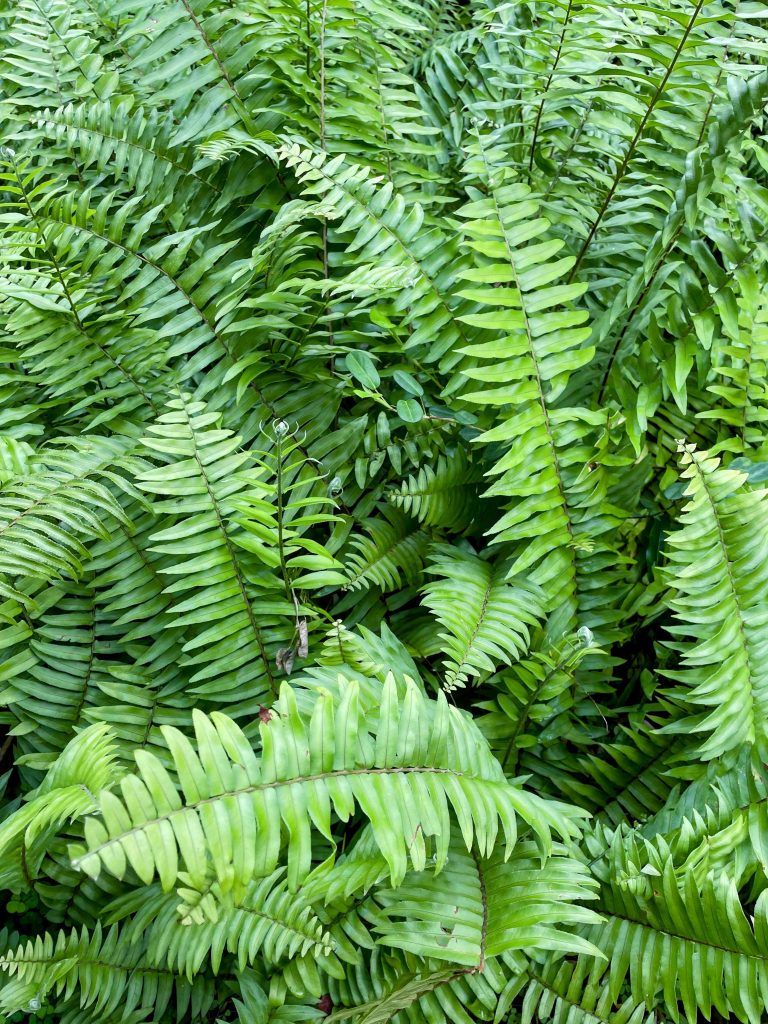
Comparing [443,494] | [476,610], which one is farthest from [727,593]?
[443,494]

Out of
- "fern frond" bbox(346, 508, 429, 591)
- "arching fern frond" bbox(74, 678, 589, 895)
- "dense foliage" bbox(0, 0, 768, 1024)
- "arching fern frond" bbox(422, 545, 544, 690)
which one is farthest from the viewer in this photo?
"fern frond" bbox(346, 508, 429, 591)

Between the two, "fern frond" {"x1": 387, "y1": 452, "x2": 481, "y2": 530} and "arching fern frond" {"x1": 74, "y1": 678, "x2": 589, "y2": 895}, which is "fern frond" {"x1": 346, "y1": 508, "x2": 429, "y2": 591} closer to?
"fern frond" {"x1": 387, "y1": 452, "x2": 481, "y2": 530}

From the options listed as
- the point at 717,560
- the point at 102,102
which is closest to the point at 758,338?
the point at 717,560

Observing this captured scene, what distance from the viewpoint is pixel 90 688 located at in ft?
6.16

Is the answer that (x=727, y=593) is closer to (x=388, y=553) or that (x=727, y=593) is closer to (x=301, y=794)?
A: (x=388, y=553)

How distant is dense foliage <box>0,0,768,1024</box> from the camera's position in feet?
4.83

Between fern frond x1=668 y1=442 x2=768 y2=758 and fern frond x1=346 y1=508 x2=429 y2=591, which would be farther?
fern frond x1=346 y1=508 x2=429 y2=591

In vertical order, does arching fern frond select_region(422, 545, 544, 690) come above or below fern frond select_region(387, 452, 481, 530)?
below

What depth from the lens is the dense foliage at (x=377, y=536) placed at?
1.47 metres

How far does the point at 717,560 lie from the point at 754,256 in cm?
74

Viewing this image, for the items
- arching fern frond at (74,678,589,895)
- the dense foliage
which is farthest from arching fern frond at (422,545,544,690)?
arching fern frond at (74,678,589,895)

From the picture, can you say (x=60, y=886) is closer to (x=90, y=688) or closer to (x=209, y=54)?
(x=90, y=688)

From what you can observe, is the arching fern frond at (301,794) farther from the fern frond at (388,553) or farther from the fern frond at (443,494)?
the fern frond at (443,494)

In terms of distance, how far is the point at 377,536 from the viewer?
2.01m
